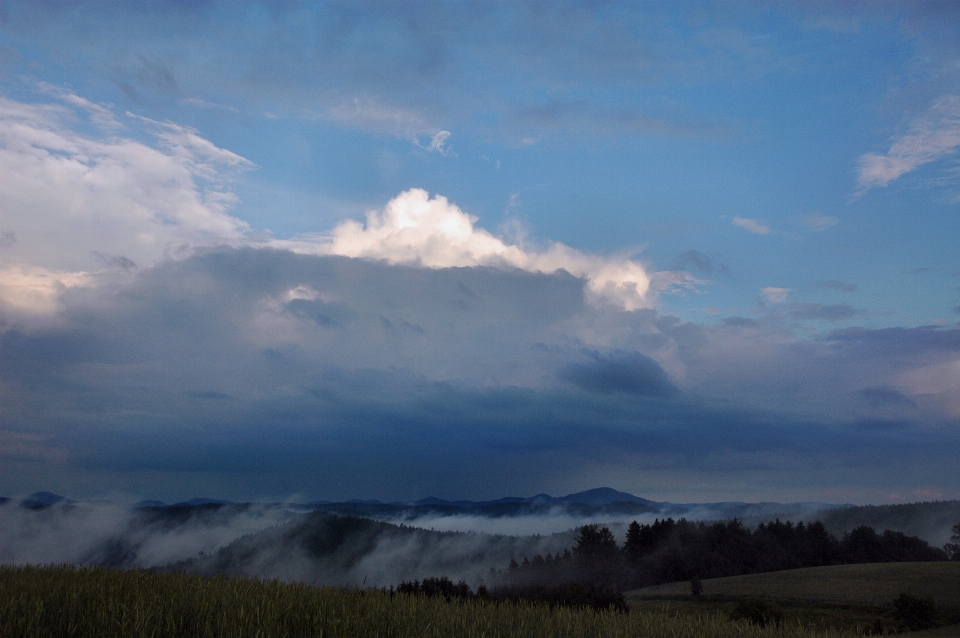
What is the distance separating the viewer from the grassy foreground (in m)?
10.8

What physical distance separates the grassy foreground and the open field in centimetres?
3774

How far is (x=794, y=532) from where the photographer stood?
116 meters

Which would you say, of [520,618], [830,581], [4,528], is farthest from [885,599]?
[4,528]

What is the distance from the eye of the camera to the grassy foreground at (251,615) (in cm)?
1084

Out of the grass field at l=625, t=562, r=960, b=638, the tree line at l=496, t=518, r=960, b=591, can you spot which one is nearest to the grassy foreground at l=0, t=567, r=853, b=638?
the grass field at l=625, t=562, r=960, b=638

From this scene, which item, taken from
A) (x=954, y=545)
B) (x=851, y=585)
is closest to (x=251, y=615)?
(x=851, y=585)

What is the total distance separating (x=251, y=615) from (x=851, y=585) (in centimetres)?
5708

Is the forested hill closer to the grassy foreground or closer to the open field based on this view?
the open field

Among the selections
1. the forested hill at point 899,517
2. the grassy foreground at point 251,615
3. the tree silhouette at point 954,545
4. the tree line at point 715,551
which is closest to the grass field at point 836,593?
the grassy foreground at point 251,615

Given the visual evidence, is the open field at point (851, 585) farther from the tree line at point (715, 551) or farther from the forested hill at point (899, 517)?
the forested hill at point (899, 517)

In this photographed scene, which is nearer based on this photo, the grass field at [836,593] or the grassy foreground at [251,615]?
the grassy foreground at [251,615]

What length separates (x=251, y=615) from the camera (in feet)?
37.4

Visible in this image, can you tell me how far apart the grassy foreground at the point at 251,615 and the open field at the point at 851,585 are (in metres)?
37.7

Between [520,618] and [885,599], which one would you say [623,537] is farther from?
[520,618]
